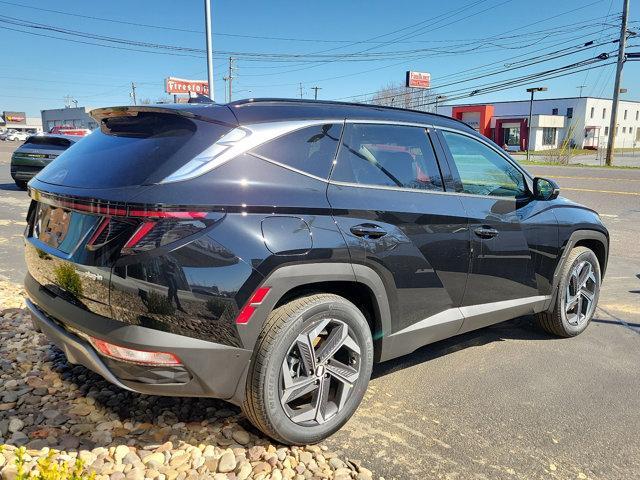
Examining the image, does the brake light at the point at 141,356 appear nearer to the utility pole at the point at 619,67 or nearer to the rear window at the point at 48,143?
the rear window at the point at 48,143

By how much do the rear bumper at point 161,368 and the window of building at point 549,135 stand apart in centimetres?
6865

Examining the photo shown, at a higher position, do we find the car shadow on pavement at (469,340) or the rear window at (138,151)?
the rear window at (138,151)

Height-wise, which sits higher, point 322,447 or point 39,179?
point 39,179

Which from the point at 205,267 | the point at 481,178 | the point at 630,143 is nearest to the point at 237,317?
the point at 205,267

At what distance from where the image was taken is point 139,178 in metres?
2.39

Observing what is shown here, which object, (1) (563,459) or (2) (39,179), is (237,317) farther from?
(1) (563,459)

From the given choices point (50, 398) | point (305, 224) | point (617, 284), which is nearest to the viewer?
point (305, 224)

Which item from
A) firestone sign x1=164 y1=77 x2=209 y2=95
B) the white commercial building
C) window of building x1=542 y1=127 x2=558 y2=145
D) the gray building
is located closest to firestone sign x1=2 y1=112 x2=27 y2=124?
the gray building

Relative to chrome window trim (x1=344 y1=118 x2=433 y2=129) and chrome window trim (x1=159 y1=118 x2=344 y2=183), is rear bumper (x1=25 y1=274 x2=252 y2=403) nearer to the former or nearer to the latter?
chrome window trim (x1=159 y1=118 x2=344 y2=183)

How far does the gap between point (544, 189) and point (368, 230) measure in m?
1.94

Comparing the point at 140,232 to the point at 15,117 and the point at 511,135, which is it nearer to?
the point at 511,135

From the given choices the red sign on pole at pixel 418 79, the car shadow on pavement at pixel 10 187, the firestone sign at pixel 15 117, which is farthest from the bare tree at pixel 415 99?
the firestone sign at pixel 15 117

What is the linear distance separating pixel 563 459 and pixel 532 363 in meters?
1.28

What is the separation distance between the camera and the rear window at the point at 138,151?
7.99ft
